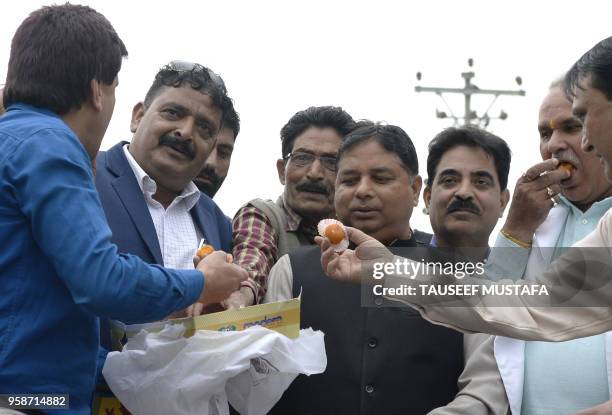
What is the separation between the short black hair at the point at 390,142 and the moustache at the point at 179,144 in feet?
2.42

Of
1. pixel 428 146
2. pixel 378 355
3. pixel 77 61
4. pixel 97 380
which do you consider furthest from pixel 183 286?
pixel 428 146

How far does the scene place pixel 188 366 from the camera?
2900 millimetres

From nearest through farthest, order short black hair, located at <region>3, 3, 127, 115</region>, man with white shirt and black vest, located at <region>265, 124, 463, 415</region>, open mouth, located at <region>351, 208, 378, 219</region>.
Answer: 1. short black hair, located at <region>3, 3, 127, 115</region>
2. man with white shirt and black vest, located at <region>265, 124, 463, 415</region>
3. open mouth, located at <region>351, 208, 378, 219</region>

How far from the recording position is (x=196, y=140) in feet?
12.3

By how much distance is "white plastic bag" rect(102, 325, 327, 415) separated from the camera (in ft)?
9.48

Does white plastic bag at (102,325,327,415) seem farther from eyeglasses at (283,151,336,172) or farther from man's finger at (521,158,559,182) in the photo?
eyeglasses at (283,151,336,172)

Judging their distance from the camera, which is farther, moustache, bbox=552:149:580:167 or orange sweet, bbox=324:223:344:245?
moustache, bbox=552:149:580:167

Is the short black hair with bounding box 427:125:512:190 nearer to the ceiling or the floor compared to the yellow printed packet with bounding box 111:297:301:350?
nearer to the ceiling

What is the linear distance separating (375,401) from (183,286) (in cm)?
113

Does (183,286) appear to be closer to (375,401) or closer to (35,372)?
(35,372)

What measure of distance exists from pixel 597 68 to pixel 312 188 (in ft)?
5.54

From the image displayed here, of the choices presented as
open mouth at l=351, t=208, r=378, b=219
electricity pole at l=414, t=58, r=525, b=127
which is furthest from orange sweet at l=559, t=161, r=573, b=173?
electricity pole at l=414, t=58, r=525, b=127

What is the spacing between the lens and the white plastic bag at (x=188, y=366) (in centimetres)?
289

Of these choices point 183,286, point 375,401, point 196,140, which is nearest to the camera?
point 183,286
